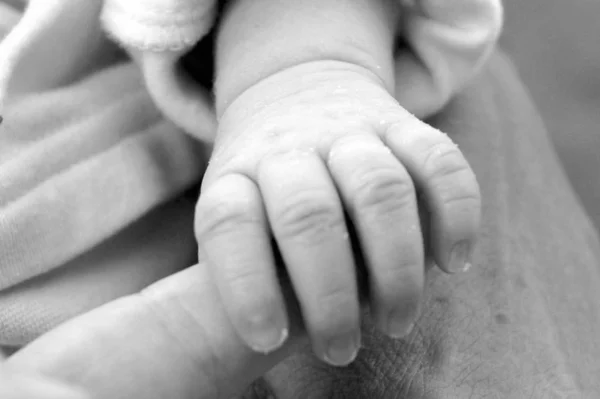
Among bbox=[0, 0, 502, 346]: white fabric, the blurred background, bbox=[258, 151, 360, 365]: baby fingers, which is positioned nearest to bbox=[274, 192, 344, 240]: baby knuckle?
bbox=[258, 151, 360, 365]: baby fingers

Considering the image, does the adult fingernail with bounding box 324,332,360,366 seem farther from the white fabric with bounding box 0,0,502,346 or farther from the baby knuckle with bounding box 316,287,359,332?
the white fabric with bounding box 0,0,502,346

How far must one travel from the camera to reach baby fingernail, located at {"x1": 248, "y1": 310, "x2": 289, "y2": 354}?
0.24 m

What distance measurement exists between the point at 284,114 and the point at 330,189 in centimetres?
7

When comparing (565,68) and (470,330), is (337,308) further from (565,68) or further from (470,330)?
(565,68)

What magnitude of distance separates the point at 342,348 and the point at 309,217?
0.17 ft

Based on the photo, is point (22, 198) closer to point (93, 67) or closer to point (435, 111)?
point (93, 67)

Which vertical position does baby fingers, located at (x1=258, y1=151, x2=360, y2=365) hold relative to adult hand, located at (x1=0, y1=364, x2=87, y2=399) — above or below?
below

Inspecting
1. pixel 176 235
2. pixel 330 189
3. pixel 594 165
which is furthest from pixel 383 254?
pixel 594 165

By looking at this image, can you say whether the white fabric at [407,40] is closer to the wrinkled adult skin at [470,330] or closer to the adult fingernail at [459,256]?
the wrinkled adult skin at [470,330]

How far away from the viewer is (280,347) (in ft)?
0.85

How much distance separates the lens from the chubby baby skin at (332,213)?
0.81ft

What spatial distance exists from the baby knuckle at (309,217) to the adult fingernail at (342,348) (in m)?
0.04

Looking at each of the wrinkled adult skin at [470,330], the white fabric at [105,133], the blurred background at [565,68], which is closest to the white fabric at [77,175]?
the white fabric at [105,133]

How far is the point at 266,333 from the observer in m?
0.25
